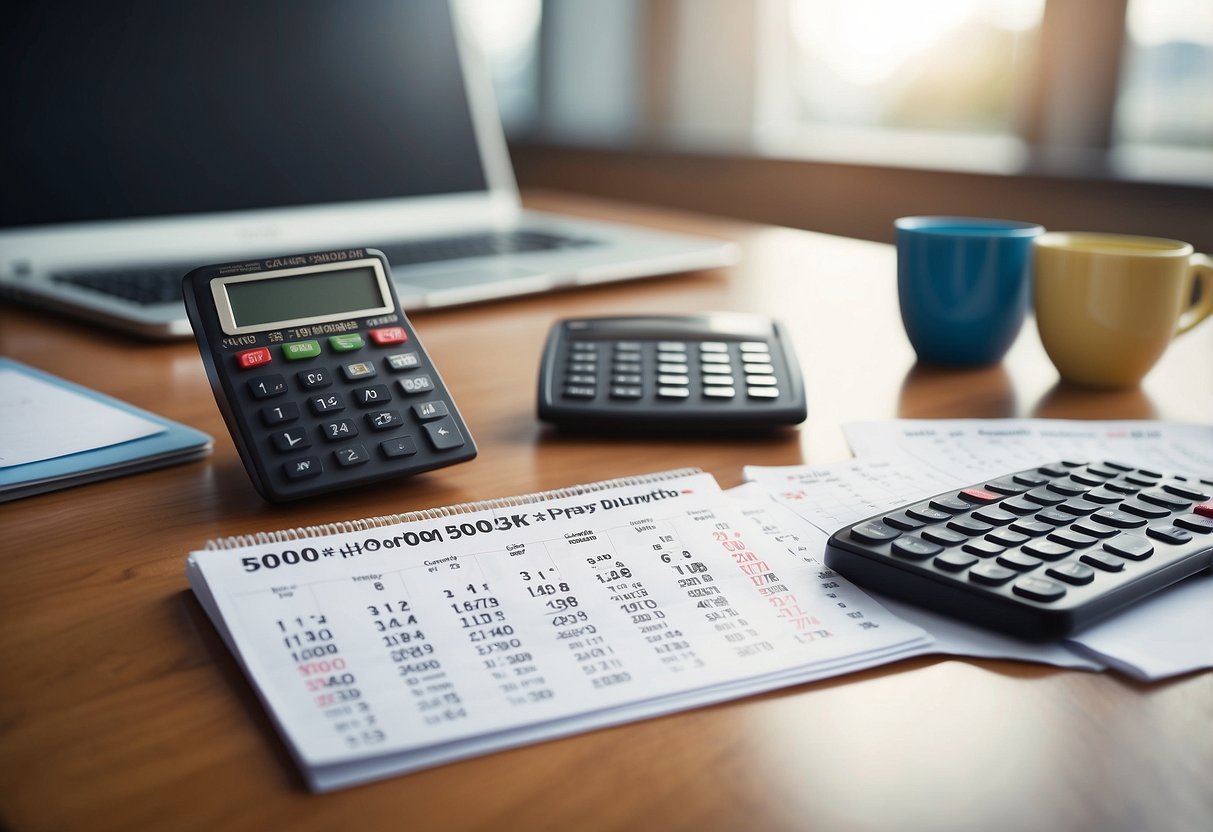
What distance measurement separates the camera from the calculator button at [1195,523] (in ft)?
1.41

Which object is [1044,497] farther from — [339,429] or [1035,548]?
[339,429]

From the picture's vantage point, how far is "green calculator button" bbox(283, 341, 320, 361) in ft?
1.68

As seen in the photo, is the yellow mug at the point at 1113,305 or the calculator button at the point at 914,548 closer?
the calculator button at the point at 914,548

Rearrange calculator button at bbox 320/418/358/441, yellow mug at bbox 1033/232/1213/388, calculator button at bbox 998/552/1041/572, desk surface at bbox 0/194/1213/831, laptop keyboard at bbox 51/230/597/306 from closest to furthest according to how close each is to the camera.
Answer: desk surface at bbox 0/194/1213/831, calculator button at bbox 998/552/1041/572, calculator button at bbox 320/418/358/441, yellow mug at bbox 1033/232/1213/388, laptop keyboard at bbox 51/230/597/306

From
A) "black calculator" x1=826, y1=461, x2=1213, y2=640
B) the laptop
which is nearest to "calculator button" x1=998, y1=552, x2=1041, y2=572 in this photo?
"black calculator" x1=826, y1=461, x2=1213, y2=640

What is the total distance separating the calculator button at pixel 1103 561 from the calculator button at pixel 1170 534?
4 cm

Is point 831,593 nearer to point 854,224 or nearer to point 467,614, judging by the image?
point 467,614

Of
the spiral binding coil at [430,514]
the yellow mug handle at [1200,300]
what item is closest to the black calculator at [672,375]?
the spiral binding coil at [430,514]

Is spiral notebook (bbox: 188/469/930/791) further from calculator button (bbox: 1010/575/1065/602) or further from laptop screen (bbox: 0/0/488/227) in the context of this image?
laptop screen (bbox: 0/0/488/227)

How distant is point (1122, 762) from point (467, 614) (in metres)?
0.22

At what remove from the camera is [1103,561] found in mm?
397

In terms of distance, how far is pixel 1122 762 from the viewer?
31cm

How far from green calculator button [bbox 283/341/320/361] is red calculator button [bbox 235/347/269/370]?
10 mm

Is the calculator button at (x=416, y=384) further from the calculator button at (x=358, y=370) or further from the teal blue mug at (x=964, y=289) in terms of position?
the teal blue mug at (x=964, y=289)
